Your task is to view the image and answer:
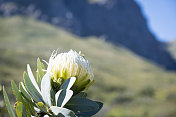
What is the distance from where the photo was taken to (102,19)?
11400 centimetres

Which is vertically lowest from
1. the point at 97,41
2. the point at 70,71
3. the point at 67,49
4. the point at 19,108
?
the point at 19,108

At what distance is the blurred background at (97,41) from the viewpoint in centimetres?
4828

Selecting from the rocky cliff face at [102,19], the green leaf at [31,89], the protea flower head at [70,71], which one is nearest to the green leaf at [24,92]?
the green leaf at [31,89]

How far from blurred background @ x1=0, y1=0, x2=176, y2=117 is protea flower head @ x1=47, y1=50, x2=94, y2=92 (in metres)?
25.0

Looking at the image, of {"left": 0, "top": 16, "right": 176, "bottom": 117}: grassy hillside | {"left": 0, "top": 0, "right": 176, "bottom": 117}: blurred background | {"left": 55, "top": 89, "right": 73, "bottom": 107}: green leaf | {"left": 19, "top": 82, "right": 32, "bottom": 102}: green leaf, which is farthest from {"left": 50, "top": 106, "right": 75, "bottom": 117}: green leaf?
{"left": 0, "top": 16, "right": 176, "bottom": 117}: grassy hillside

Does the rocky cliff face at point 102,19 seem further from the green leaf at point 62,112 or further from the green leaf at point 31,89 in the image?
the green leaf at point 62,112

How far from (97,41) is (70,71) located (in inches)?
3976

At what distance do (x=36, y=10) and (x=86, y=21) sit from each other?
28.4m

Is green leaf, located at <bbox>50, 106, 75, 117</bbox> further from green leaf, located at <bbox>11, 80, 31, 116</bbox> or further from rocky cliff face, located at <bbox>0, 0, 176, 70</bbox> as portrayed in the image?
rocky cliff face, located at <bbox>0, 0, 176, 70</bbox>

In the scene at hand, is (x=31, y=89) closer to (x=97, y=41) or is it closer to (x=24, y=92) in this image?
(x=24, y=92)

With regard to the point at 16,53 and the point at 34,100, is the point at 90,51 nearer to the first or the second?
the point at 16,53

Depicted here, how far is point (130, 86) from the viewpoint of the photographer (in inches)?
2202

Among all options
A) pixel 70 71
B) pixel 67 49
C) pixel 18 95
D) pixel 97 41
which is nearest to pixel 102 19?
pixel 97 41

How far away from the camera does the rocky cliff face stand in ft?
300
